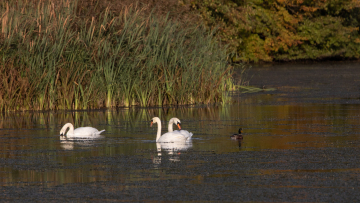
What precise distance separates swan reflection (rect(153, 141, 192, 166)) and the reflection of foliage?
109 ft

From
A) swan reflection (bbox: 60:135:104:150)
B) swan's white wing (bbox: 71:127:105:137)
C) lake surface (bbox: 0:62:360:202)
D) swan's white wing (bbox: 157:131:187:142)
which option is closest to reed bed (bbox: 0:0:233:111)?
lake surface (bbox: 0:62:360:202)

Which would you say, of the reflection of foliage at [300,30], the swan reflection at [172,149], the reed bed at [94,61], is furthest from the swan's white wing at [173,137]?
the reflection of foliage at [300,30]

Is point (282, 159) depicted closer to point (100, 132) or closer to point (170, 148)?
point (170, 148)

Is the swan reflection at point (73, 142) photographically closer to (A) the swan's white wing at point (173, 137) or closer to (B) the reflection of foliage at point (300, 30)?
(A) the swan's white wing at point (173, 137)

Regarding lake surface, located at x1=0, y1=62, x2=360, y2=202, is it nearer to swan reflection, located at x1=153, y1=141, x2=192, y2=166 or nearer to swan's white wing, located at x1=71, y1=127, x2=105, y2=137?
swan reflection, located at x1=153, y1=141, x2=192, y2=166

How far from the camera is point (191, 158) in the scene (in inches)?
377

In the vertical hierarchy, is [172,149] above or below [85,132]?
below

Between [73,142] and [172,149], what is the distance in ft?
6.82

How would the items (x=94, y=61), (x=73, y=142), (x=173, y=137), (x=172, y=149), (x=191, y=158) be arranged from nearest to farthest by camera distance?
1. (x=191, y=158)
2. (x=172, y=149)
3. (x=173, y=137)
4. (x=73, y=142)
5. (x=94, y=61)

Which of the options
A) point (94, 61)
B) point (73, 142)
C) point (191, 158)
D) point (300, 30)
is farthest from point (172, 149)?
point (300, 30)

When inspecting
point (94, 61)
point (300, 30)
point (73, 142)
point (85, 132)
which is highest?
point (300, 30)

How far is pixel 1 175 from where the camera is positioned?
8.48 m

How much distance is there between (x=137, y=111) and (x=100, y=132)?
4289 mm

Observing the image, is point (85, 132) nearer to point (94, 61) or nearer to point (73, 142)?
point (73, 142)
